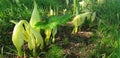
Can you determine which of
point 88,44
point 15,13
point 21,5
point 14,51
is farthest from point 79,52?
point 21,5

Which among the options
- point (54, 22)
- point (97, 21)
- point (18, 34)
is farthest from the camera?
point (97, 21)

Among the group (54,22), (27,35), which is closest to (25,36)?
(27,35)

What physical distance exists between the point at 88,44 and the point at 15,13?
0.75 m

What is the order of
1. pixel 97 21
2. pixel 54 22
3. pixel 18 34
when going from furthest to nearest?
pixel 97 21, pixel 54 22, pixel 18 34

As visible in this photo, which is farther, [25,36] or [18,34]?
[25,36]

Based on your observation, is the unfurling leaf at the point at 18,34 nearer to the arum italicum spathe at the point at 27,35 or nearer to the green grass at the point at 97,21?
the arum italicum spathe at the point at 27,35

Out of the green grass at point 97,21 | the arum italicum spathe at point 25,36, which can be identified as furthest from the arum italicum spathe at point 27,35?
the green grass at point 97,21

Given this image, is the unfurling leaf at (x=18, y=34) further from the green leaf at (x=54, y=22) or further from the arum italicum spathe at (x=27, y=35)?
the green leaf at (x=54, y=22)

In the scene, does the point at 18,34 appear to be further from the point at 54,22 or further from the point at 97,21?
the point at 97,21

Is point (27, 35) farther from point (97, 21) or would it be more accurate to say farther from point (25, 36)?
point (97, 21)

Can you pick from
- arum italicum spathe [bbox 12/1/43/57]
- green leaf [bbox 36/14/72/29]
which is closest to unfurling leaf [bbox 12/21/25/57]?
arum italicum spathe [bbox 12/1/43/57]

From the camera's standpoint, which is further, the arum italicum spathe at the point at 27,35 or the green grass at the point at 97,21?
the green grass at the point at 97,21

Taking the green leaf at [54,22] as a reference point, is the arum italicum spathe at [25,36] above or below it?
below

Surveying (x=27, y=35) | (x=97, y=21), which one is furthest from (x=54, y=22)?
(x=97, y=21)
